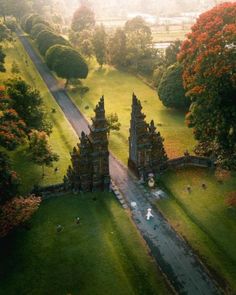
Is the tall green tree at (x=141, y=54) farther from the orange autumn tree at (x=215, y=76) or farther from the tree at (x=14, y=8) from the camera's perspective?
the tree at (x=14, y=8)

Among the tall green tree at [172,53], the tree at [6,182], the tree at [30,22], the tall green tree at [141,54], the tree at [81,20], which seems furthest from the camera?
the tree at [81,20]

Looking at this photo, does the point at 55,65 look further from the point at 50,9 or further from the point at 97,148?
the point at 50,9

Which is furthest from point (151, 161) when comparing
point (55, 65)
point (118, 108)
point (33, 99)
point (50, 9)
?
point (50, 9)

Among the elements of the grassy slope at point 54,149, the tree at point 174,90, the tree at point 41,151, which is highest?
the tree at point 174,90

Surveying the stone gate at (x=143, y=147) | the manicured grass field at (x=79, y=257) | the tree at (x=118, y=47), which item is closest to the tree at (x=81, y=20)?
the tree at (x=118, y=47)

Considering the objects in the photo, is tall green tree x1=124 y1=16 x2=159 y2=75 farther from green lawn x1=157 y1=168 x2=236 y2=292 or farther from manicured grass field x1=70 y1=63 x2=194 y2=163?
green lawn x1=157 y1=168 x2=236 y2=292

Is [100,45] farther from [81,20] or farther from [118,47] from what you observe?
[81,20]

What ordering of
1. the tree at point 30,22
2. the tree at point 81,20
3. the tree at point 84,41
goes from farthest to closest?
the tree at point 81,20, the tree at point 30,22, the tree at point 84,41
